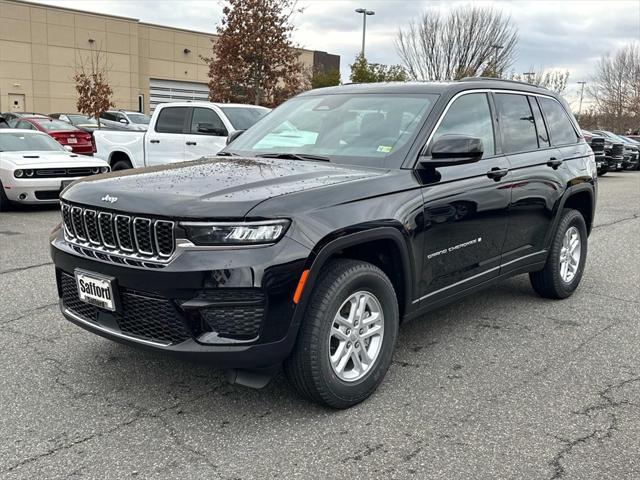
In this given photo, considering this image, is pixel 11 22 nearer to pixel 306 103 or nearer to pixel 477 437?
pixel 306 103

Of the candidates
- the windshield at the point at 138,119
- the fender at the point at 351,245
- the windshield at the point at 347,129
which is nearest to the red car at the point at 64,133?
the windshield at the point at 138,119

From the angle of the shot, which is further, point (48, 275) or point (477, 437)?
point (48, 275)

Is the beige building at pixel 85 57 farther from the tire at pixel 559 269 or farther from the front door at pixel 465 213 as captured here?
the front door at pixel 465 213

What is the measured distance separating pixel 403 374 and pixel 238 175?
1.59 metres

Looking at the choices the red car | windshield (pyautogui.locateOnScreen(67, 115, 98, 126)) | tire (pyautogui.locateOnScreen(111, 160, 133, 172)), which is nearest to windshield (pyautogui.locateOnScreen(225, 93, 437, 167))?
tire (pyautogui.locateOnScreen(111, 160, 133, 172))

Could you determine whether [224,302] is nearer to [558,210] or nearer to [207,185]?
[207,185]

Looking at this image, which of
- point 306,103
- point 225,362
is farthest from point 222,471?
point 306,103

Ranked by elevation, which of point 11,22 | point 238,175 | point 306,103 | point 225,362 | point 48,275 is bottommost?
point 48,275

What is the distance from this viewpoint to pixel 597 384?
12.5 ft

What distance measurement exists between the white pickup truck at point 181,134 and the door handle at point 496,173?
7106 millimetres

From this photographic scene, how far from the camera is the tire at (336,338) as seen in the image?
3135mm

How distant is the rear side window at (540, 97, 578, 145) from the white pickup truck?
633 centimetres

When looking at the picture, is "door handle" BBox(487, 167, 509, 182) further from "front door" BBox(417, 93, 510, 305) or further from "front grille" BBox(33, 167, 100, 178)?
"front grille" BBox(33, 167, 100, 178)

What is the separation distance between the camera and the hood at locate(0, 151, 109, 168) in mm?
10219
